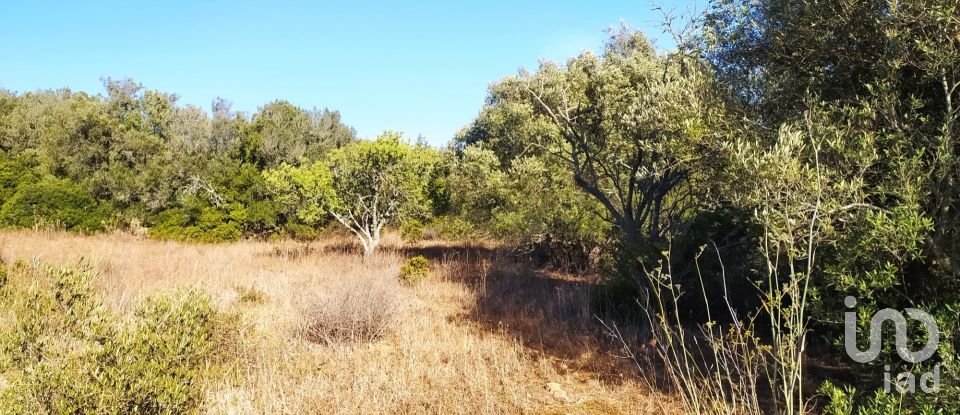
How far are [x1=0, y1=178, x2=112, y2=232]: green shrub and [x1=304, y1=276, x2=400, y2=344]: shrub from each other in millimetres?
17645

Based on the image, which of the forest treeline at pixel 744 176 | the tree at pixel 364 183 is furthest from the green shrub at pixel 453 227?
the tree at pixel 364 183

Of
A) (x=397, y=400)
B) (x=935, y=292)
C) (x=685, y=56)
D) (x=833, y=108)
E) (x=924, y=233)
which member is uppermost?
(x=685, y=56)

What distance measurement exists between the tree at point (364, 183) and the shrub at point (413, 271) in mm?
2411

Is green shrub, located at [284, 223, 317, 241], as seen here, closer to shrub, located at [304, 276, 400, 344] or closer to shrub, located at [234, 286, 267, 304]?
shrub, located at [234, 286, 267, 304]

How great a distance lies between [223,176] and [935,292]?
23712mm

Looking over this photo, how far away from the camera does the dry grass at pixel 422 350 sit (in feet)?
16.1

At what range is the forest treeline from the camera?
3.65 m

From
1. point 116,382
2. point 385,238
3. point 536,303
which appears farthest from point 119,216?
point 116,382

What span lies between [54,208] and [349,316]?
65.2 feet

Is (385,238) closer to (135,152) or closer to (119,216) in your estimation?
(119,216)

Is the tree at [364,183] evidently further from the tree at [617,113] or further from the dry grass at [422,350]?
the tree at [617,113]

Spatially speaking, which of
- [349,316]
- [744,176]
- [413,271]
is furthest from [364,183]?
[744,176]

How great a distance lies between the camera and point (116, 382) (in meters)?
3.53

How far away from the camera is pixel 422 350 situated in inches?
254
